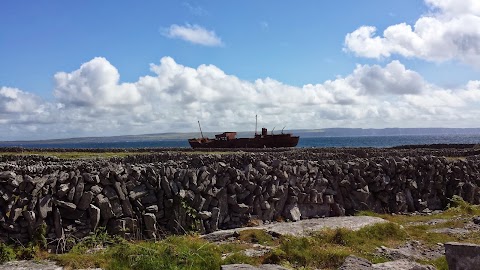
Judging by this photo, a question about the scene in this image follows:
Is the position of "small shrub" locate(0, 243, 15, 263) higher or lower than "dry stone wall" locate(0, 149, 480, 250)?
lower

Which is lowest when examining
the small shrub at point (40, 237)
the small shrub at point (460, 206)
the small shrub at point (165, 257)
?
the small shrub at point (460, 206)

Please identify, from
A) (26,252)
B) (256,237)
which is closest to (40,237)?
(26,252)

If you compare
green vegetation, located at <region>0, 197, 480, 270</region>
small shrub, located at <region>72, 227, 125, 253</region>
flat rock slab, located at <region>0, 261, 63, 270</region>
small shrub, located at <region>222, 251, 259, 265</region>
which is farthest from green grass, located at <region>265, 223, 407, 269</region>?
flat rock slab, located at <region>0, 261, 63, 270</region>

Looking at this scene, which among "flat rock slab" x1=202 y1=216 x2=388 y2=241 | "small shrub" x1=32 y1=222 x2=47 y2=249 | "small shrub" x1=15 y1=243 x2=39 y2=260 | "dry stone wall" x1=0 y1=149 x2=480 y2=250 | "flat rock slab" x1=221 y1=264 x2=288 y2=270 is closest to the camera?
"flat rock slab" x1=221 y1=264 x2=288 y2=270

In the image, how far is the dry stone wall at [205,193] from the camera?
11586 mm

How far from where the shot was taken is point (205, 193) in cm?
1417

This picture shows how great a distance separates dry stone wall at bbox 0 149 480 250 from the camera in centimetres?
1159

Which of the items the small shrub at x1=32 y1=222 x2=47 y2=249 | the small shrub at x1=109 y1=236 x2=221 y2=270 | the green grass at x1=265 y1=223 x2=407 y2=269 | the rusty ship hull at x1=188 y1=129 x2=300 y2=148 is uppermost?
the rusty ship hull at x1=188 y1=129 x2=300 y2=148

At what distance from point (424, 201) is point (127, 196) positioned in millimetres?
13060

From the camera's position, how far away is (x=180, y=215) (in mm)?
13477

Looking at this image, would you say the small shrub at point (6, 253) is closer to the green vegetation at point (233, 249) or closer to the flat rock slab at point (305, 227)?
the green vegetation at point (233, 249)

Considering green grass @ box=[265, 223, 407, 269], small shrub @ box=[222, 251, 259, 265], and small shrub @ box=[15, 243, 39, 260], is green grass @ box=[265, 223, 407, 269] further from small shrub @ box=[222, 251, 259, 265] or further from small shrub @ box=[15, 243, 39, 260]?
small shrub @ box=[15, 243, 39, 260]

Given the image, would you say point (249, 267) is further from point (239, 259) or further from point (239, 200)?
point (239, 200)

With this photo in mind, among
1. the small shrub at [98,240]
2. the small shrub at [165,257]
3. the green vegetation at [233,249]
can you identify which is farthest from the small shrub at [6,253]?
the small shrub at [165,257]
